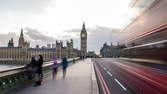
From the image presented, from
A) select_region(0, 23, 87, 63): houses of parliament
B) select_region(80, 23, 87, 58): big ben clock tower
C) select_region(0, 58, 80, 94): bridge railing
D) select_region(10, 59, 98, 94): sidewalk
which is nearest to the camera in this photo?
select_region(0, 58, 80, 94): bridge railing

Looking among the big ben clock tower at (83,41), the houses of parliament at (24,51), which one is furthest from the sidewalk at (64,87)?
the houses of parliament at (24,51)

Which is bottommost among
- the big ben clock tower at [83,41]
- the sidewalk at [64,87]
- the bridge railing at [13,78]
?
the sidewalk at [64,87]

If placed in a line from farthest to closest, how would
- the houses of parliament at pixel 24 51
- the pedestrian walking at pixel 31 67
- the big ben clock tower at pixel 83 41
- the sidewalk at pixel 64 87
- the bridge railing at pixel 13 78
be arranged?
the houses of parliament at pixel 24 51
the big ben clock tower at pixel 83 41
the pedestrian walking at pixel 31 67
the sidewalk at pixel 64 87
the bridge railing at pixel 13 78

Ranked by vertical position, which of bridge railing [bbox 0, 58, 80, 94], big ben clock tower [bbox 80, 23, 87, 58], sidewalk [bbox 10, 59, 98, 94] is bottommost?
sidewalk [bbox 10, 59, 98, 94]

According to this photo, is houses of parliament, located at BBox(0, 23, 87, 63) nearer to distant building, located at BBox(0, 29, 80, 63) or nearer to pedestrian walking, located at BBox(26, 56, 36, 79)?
distant building, located at BBox(0, 29, 80, 63)

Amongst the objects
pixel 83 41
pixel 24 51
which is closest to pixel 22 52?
pixel 24 51

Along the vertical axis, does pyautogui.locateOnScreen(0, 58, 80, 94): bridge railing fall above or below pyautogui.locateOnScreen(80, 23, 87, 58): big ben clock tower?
below

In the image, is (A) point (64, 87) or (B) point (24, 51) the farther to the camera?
(B) point (24, 51)

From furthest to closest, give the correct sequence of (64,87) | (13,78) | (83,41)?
(83,41)
(64,87)
(13,78)

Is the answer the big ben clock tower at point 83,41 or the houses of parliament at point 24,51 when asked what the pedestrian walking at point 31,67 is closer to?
the big ben clock tower at point 83,41

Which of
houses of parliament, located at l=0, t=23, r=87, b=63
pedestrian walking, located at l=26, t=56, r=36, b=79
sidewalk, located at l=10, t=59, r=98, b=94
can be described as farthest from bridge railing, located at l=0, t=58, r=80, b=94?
houses of parliament, located at l=0, t=23, r=87, b=63

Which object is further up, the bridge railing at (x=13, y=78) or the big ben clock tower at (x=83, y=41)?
the big ben clock tower at (x=83, y=41)

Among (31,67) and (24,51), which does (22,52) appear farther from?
(31,67)

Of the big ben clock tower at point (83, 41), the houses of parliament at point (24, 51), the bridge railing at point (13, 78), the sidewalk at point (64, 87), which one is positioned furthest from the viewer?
the houses of parliament at point (24, 51)
